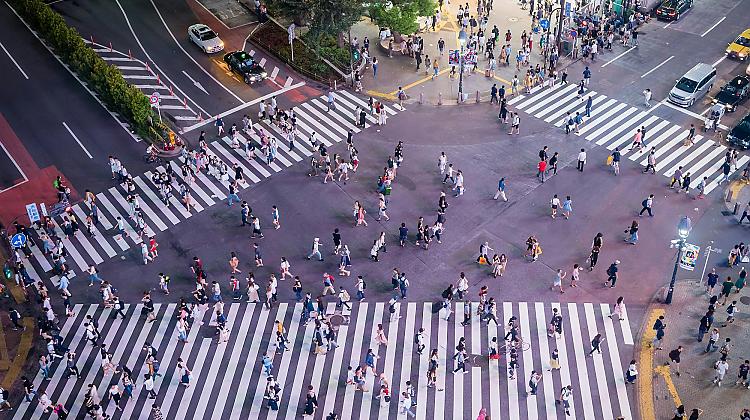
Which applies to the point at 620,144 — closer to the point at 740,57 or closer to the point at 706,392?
the point at 740,57

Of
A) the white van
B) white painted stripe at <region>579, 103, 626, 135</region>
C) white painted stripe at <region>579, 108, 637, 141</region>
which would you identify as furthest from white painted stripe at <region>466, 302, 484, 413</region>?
the white van

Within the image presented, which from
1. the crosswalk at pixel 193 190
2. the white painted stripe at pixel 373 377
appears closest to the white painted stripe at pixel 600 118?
the crosswalk at pixel 193 190

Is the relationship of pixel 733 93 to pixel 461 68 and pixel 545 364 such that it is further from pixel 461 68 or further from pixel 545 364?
pixel 545 364

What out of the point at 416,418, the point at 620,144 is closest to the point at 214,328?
the point at 416,418

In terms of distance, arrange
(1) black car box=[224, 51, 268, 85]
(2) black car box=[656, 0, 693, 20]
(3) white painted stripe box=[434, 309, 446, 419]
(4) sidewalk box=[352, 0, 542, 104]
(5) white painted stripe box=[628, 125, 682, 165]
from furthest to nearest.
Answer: (2) black car box=[656, 0, 693, 20]
(1) black car box=[224, 51, 268, 85]
(4) sidewalk box=[352, 0, 542, 104]
(5) white painted stripe box=[628, 125, 682, 165]
(3) white painted stripe box=[434, 309, 446, 419]

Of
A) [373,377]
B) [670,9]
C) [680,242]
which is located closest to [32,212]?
[373,377]

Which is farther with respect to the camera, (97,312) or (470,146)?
(470,146)

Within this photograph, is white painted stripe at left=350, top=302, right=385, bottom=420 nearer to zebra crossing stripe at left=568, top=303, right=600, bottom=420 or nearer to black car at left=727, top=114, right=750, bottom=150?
zebra crossing stripe at left=568, top=303, right=600, bottom=420
